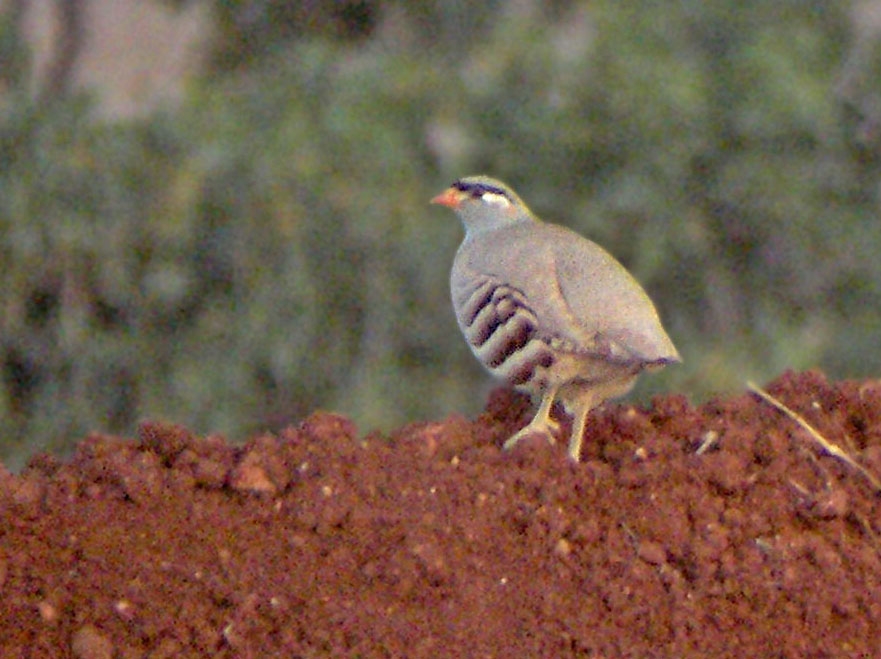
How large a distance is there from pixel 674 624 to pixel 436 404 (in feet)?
7.81

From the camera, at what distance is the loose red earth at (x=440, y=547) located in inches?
92.7

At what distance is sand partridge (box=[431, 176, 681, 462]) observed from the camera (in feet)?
9.00

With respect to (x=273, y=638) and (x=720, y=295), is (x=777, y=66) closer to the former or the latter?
(x=720, y=295)

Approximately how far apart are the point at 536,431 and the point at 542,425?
0.03m

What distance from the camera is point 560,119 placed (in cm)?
441

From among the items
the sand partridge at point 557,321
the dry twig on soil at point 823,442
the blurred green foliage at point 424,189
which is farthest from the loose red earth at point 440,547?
the blurred green foliage at point 424,189

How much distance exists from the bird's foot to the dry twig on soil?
0.42 m

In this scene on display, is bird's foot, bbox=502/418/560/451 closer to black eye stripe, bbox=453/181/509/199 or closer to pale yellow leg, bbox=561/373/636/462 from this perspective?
pale yellow leg, bbox=561/373/636/462

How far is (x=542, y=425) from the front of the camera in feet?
9.62

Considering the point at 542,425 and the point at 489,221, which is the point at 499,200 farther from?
the point at 542,425

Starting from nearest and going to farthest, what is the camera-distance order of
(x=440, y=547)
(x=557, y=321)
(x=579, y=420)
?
1. (x=440, y=547)
2. (x=557, y=321)
3. (x=579, y=420)

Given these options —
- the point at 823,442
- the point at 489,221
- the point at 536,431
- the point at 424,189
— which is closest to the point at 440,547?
the point at 536,431

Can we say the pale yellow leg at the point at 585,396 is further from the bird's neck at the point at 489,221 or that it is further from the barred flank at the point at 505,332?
the bird's neck at the point at 489,221

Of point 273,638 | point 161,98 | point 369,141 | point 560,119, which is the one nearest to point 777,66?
point 560,119
